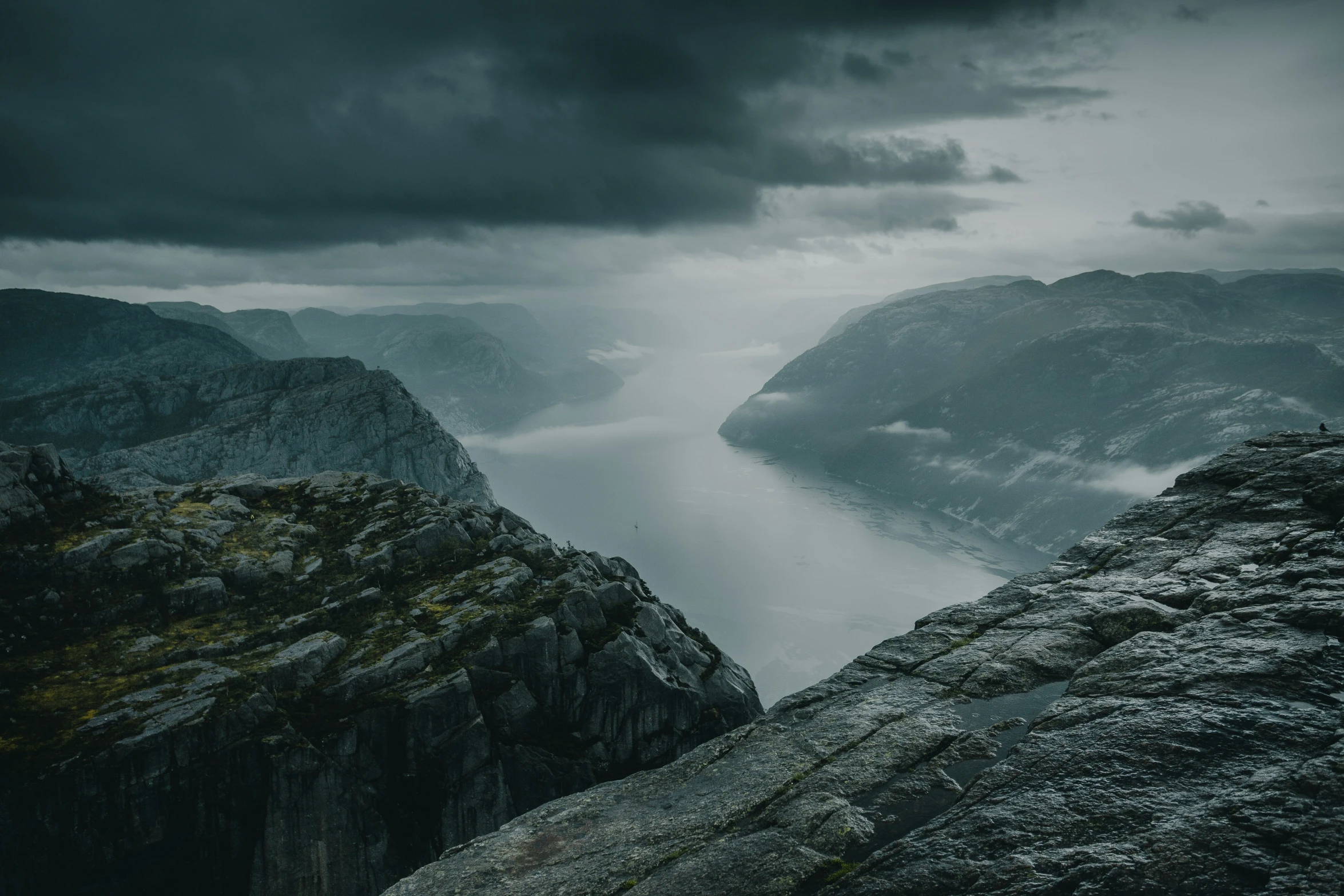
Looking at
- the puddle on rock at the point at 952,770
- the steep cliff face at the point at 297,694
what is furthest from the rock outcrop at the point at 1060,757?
the steep cliff face at the point at 297,694

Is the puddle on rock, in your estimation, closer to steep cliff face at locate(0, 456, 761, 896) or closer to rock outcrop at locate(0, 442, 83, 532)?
steep cliff face at locate(0, 456, 761, 896)

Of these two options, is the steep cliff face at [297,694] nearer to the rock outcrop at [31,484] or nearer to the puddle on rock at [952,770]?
the rock outcrop at [31,484]

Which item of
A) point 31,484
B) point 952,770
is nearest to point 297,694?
point 31,484

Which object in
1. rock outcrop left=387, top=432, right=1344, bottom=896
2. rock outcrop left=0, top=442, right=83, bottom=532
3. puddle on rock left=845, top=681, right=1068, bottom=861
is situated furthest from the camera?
rock outcrop left=0, top=442, right=83, bottom=532

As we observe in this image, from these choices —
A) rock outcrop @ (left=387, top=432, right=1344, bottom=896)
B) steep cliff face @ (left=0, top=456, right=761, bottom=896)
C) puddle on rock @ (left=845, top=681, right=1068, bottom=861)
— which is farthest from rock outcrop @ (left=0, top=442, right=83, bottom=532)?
puddle on rock @ (left=845, top=681, right=1068, bottom=861)

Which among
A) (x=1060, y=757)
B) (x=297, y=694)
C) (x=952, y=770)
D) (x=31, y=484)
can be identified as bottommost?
(x=297, y=694)

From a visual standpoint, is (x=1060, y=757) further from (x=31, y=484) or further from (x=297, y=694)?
(x=31, y=484)
